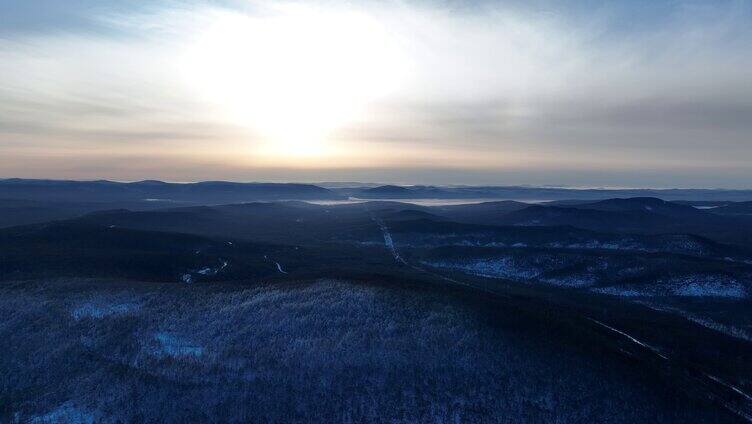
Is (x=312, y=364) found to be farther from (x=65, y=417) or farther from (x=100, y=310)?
(x=100, y=310)

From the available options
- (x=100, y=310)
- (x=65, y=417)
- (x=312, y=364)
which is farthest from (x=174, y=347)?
(x=100, y=310)

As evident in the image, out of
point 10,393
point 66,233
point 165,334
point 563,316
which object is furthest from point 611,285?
point 66,233

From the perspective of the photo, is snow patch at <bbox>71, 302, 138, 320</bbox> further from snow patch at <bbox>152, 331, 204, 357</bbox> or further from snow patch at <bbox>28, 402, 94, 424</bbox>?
snow patch at <bbox>28, 402, 94, 424</bbox>

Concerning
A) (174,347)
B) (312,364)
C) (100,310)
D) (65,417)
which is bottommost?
(65,417)

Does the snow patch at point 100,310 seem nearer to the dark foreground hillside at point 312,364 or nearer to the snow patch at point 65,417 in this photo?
the dark foreground hillside at point 312,364

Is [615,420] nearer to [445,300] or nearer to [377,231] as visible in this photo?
[445,300]

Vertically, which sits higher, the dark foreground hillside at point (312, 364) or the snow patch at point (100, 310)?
the snow patch at point (100, 310)

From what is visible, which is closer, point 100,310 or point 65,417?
point 65,417

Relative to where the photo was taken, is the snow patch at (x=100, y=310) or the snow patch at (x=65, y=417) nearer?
the snow patch at (x=65, y=417)

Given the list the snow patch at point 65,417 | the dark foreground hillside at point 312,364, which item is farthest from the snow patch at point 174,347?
the snow patch at point 65,417

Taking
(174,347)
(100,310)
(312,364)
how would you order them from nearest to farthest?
(312,364) → (174,347) → (100,310)
